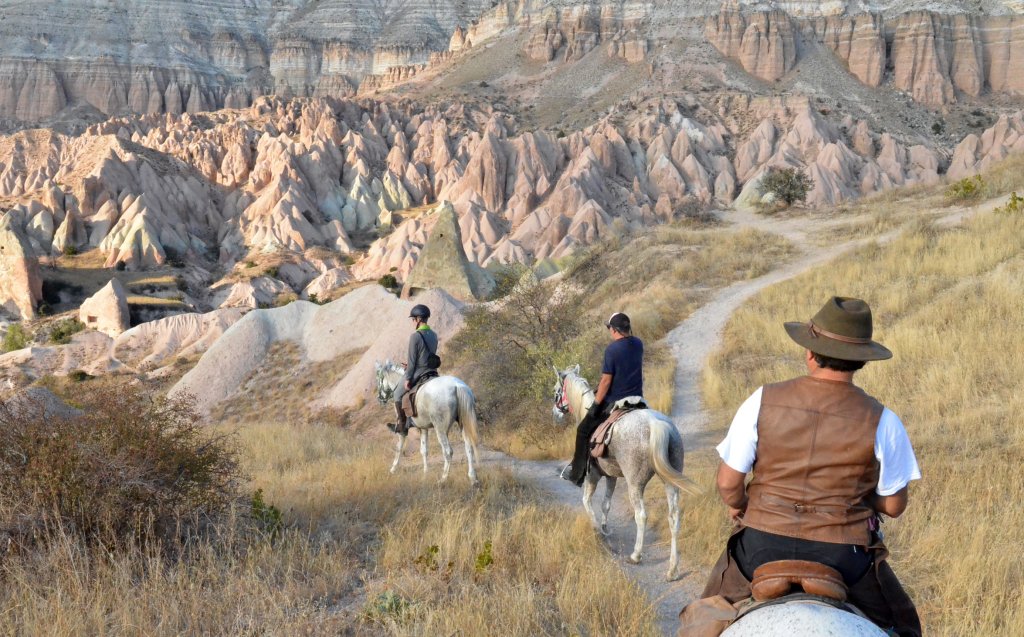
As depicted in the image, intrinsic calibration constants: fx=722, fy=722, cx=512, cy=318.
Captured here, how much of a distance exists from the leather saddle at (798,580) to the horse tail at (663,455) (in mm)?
2799

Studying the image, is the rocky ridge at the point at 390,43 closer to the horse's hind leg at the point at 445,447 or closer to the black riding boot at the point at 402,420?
the black riding boot at the point at 402,420

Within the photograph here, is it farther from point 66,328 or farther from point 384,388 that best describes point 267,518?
point 66,328

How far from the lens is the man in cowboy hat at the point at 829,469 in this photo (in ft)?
9.68

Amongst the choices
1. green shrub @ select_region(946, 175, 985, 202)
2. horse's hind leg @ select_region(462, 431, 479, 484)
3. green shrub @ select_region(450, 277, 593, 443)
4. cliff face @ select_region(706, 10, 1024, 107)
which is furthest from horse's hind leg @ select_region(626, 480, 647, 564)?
cliff face @ select_region(706, 10, 1024, 107)

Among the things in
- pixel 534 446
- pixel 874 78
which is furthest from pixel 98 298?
pixel 874 78

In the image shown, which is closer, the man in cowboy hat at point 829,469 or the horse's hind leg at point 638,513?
the man in cowboy hat at point 829,469

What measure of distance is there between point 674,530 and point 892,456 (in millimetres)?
3310

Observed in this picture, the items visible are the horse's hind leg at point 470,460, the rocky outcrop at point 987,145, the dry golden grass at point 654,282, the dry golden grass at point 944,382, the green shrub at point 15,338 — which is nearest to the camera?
the dry golden grass at point 944,382

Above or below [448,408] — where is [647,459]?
above

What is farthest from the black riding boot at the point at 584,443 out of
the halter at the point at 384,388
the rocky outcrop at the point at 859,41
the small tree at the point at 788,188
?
the rocky outcrop at the point at 859,41

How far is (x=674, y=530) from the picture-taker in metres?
6.06

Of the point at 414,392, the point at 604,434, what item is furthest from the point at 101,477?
the point at 414,392

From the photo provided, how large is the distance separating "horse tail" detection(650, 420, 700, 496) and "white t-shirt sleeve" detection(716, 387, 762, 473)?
270cm

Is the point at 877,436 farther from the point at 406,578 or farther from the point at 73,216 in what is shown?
the point at 73,216
